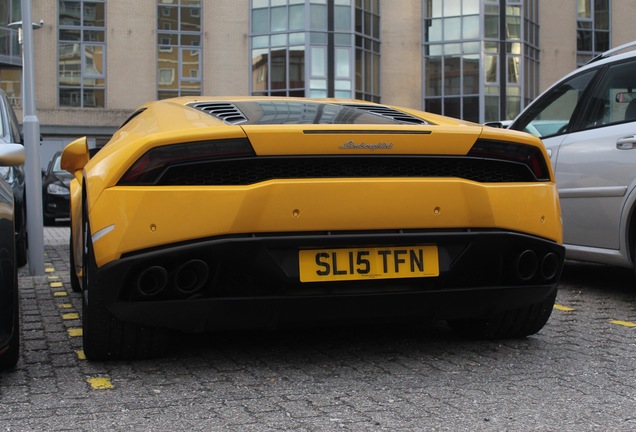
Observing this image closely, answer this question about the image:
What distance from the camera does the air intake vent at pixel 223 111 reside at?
3.63 meters

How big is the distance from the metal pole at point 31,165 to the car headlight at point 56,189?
365 inches

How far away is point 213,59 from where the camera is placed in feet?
129

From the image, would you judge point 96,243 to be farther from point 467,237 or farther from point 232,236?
point 467,237

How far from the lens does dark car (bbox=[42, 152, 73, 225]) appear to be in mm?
16750

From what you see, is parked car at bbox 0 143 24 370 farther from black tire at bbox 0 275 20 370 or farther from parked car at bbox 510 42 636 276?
parked car at bbox 510 42 636 276

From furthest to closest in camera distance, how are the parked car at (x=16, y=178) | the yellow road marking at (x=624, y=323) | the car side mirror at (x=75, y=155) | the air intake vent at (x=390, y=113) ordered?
the parked car at (x=16, y=178) → the car side mirror at (x=75, y=155) → the yellow road marking at (x=624, y=323) → the air intake vent at (x=390, y=113)

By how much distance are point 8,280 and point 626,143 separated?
3781 mm

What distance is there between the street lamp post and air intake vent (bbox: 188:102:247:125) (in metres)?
3.96

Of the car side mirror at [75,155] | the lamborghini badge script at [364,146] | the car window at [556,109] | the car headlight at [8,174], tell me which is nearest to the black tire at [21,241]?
the car headlight at [8,174]

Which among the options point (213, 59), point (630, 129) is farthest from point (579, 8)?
point (630, 129)

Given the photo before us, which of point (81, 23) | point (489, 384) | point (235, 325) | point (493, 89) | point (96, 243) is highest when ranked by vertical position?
point (81, 23)

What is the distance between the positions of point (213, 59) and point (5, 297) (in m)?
36.8

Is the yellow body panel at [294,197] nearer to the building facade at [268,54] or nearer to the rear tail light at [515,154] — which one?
the rear tail light at [515,154]

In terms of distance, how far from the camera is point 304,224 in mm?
3441
